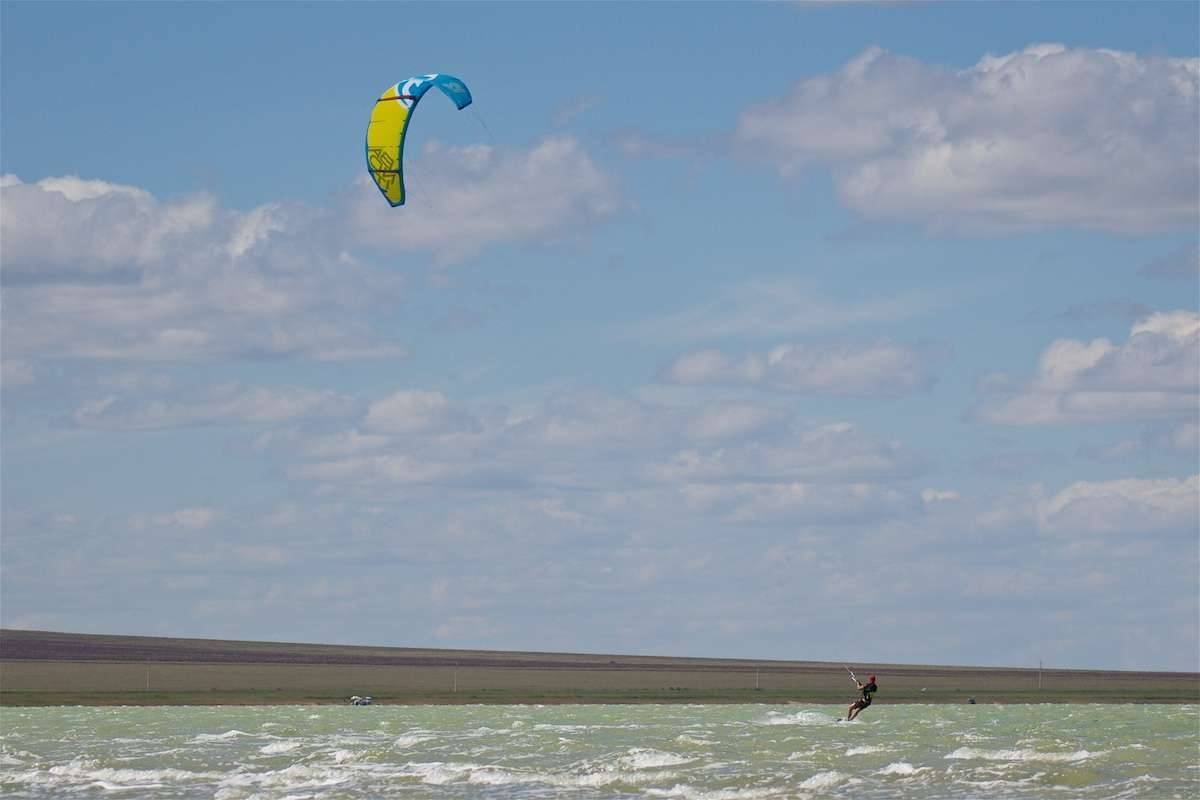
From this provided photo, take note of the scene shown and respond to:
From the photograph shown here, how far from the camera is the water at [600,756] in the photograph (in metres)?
46.6

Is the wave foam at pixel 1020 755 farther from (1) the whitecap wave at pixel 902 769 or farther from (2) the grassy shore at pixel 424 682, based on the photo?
(2) the grassy shore at pixel 424 682

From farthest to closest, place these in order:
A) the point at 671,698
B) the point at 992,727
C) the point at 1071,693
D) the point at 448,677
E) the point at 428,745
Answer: the point at 448,677, the point at 1071,693, the point at 671,698, the point at 992,727, the point at 428,745

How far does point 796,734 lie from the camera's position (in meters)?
61.3

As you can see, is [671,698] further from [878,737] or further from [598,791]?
[598,791]

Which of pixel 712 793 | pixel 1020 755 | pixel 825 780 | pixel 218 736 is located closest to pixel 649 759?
pixel 825 780

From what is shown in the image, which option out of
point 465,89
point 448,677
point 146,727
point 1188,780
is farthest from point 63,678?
point 1188,780

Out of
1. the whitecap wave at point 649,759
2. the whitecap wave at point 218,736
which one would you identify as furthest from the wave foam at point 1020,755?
the whitecap wave at point 218,736

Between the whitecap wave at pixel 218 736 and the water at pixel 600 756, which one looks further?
the whitecap wave at pixel 218 736

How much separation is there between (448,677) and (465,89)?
78816 mm

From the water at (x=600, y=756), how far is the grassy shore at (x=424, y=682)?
21.6 metres

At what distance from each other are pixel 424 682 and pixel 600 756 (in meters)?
69.8

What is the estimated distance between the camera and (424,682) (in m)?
121

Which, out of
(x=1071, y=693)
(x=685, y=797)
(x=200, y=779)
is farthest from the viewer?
(x=1071, y=693)

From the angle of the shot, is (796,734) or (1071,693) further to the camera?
(1071,693)
